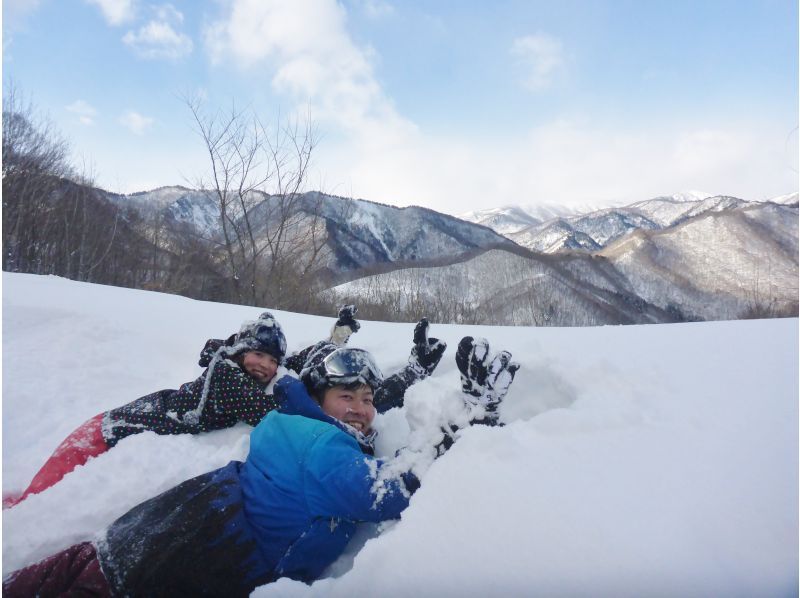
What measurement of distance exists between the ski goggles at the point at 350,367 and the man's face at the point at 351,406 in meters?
0.04

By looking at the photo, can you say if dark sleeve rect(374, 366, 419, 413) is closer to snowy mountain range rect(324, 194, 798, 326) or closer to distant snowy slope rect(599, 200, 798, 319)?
snowy mountain range rect(324, 194, 798, 326)

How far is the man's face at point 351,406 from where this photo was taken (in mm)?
1783

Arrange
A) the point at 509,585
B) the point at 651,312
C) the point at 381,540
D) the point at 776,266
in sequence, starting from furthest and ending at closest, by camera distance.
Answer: the point at 776,266, the point at 651,312, the point at 381,540, the point at 509,585

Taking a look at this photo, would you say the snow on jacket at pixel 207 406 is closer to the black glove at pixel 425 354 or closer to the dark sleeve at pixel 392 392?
the dark sleeve at pixel 392 392

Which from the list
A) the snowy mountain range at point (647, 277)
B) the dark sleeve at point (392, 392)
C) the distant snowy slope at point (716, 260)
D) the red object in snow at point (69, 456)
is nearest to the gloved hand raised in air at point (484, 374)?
the dark sleeve at point (392, 392)

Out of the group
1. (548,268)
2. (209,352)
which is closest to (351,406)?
(209,352)

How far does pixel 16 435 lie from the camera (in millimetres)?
2182

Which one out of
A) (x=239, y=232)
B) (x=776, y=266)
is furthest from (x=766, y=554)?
(x=776, y=266)

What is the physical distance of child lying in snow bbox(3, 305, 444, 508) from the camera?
181 centimetres

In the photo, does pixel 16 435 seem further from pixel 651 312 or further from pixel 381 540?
pixel 651 312

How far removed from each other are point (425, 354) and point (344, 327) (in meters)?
0.65

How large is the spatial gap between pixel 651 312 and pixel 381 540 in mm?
35090

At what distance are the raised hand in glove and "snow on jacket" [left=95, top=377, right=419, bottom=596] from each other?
150 centimetres

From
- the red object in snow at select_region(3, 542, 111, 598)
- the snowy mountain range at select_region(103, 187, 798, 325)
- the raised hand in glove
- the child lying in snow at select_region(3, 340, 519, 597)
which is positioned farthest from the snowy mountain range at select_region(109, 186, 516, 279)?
the red object in snow at select_region(3, 542, 111, 598)
